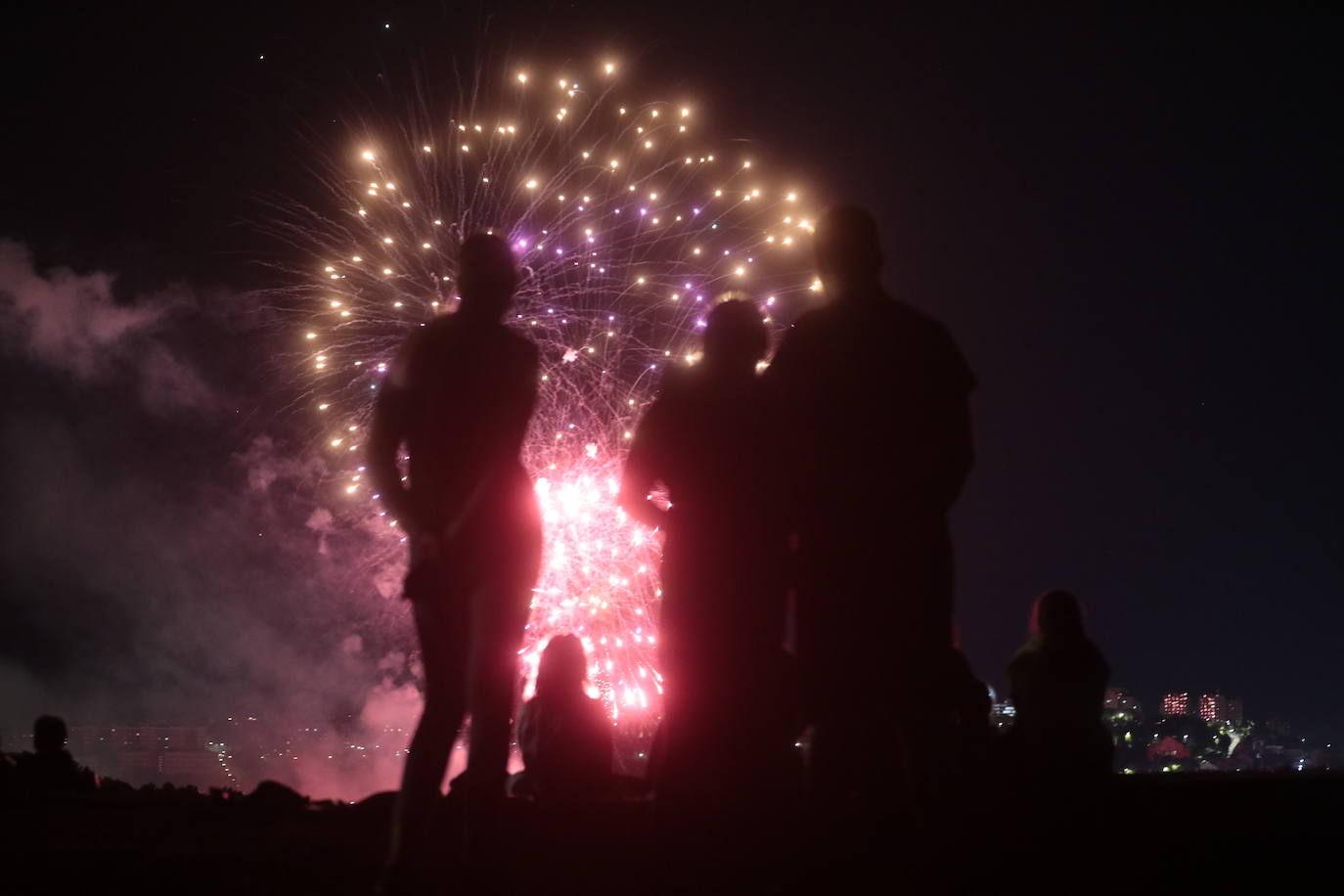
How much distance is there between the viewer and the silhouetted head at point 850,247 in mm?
3803

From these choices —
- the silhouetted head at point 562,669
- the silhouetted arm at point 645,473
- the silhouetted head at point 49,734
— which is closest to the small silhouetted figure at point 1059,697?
the silhouetted head at point 562,669

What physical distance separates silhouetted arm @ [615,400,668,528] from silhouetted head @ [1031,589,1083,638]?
2.67m

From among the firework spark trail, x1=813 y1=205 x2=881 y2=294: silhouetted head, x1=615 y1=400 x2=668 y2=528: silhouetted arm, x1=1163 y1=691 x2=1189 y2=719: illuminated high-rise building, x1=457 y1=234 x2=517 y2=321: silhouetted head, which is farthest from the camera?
x1=1163 y1=691 x2=1189 y2=719: illuminated high-rise building

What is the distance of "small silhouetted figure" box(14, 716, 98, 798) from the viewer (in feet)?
17.7

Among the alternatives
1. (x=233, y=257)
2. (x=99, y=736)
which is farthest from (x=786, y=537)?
(x=99, y=736)

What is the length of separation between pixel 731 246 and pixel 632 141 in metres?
1.54

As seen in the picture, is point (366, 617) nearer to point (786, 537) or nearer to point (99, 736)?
point (99, 736)

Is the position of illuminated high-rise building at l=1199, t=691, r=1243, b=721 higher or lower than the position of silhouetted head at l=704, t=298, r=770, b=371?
higher

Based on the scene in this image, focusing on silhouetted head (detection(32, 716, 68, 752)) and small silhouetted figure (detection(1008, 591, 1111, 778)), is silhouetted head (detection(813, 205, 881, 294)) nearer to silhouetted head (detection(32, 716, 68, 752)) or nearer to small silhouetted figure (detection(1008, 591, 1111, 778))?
small silhouetted figure (detection(1008, 591, 1111, 778))

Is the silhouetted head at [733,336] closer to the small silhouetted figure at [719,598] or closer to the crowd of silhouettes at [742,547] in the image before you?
the crowd of silhouettes at [742,547]

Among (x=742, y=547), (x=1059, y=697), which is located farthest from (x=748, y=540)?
(x=1059, y=697)

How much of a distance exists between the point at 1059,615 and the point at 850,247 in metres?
2.95

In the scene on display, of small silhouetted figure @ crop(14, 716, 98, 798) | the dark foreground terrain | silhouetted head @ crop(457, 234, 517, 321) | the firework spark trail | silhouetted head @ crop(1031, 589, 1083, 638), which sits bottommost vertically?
the dark foreground terrain

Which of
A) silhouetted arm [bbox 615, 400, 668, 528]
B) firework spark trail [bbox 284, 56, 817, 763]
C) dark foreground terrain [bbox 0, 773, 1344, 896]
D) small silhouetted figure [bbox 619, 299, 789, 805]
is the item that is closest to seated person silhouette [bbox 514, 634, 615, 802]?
dark foreground terrain [bbox 0, 773, 1344, 896]
